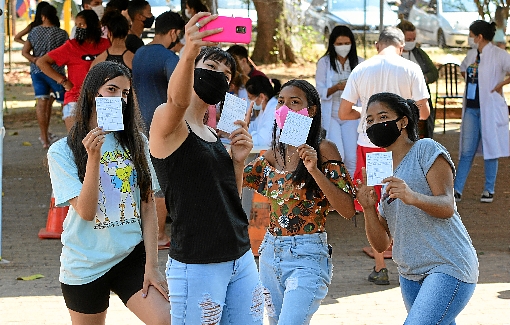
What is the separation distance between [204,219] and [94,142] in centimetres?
63

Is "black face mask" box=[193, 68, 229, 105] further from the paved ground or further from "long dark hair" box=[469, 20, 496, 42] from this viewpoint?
"long dark hair" box=[469, 20, 496, 42]

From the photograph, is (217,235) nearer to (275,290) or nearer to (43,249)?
(275,290)

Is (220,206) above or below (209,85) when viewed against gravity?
below

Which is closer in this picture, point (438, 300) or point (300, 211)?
point (438, 300)

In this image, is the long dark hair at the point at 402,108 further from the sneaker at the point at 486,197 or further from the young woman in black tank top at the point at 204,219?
the sneaker at the point at 486,197

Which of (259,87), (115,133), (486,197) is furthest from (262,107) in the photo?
(115,133)

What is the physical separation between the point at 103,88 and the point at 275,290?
1.31 metres

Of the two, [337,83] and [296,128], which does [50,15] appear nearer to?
[337,83]

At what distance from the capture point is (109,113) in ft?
12.5

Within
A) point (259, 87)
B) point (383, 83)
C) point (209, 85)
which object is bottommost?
point (259, 87)

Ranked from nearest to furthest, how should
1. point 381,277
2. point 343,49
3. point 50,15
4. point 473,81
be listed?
point 381,277, point 343,49, point 473,81, point 50,15

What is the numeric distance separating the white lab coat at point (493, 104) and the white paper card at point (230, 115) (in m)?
6.73

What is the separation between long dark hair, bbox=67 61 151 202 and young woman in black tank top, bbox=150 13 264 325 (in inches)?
20.4

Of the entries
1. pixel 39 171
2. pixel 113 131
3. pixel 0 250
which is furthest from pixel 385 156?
pixel 39 171
